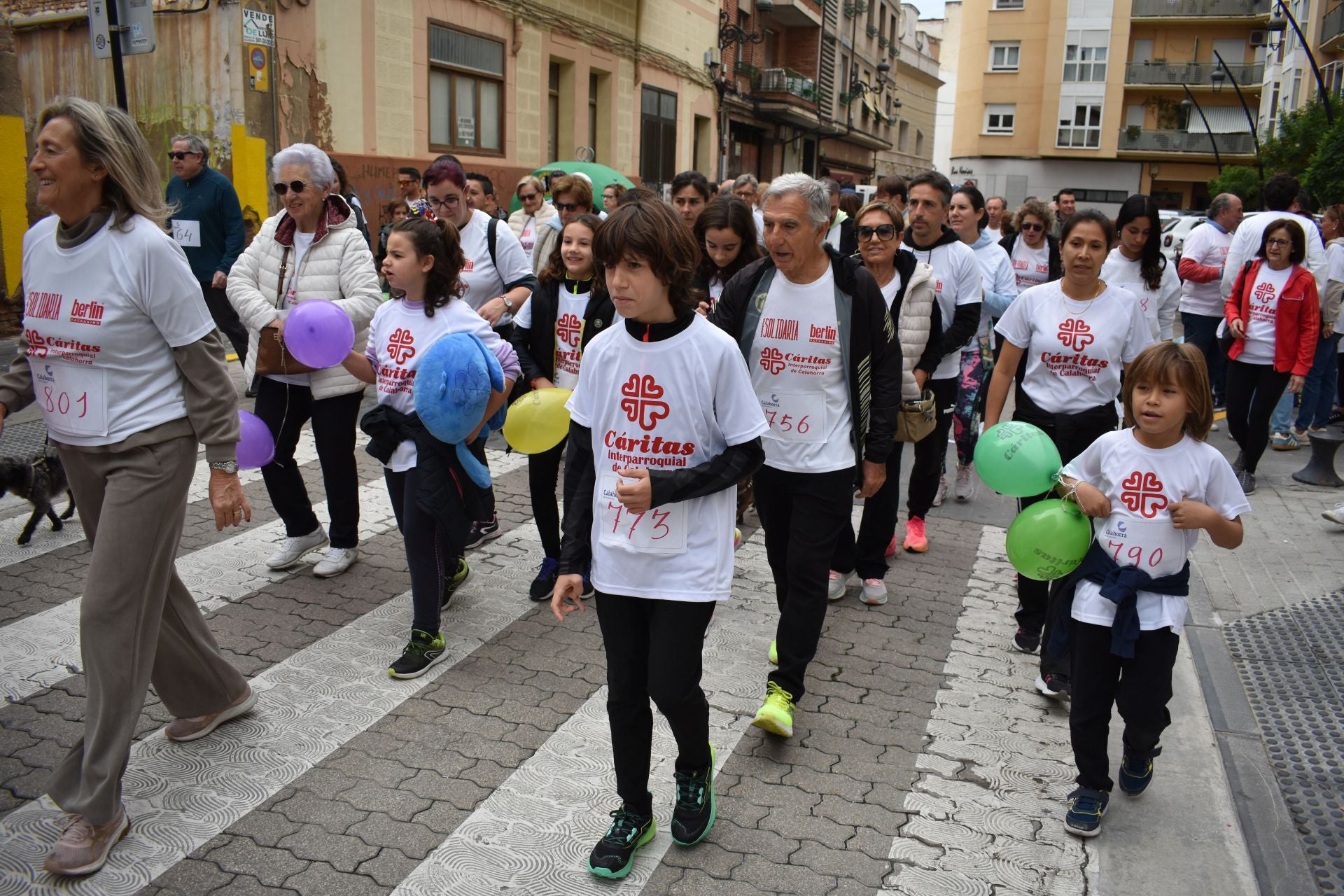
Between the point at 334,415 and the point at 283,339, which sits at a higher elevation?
the point at 283,339

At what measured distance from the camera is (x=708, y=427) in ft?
10.4

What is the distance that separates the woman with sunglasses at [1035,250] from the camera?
8727 millimetres

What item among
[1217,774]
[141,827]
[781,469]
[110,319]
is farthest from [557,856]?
[1217,774]

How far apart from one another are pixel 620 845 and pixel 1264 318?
6821 millimetres

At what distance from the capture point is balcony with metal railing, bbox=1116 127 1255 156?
50.9 m

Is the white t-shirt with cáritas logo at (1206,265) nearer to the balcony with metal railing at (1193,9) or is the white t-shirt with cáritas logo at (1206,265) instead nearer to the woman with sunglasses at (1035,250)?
the woman with sunglasses at (1035,250)

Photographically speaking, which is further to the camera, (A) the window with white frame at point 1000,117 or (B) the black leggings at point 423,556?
(A) the window with white frame at point 1000,117

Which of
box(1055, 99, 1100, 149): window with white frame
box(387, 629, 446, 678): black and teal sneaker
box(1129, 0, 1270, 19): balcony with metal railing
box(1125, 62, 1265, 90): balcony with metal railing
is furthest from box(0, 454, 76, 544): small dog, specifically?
box(1129, 0, 1270, 19): balcony with metal railing

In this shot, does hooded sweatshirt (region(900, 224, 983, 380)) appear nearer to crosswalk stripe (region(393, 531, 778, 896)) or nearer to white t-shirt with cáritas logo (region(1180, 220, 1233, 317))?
crosswalk stripe (region(393, 531, 778, 896))

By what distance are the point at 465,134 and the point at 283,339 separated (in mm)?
14659

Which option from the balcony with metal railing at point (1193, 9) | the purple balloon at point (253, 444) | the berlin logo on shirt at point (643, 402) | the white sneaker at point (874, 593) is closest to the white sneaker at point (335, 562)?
the purple balloon at point (253, 444)

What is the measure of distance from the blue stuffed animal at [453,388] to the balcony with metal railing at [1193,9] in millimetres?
54938

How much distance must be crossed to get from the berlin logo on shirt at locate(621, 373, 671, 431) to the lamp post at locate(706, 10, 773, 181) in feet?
92.2

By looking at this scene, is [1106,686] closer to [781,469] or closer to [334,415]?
[781,469]
